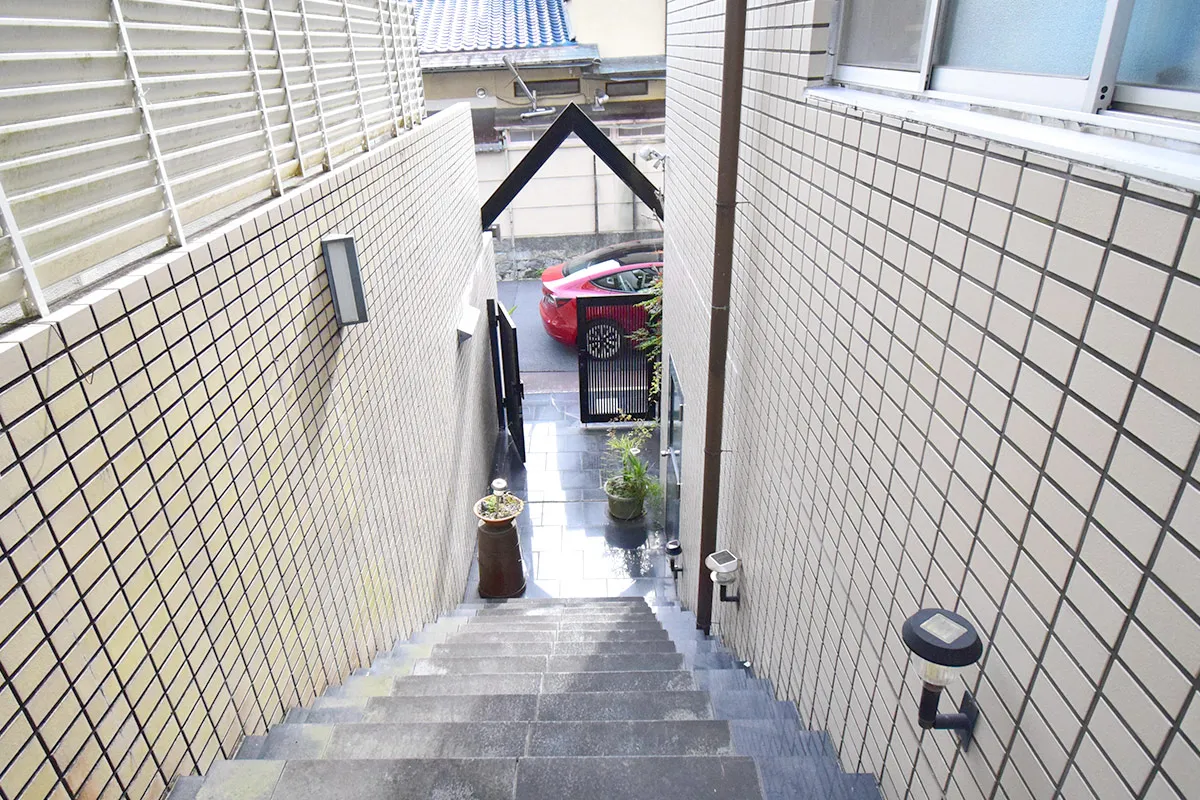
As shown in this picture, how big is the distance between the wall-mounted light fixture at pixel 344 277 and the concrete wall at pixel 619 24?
14137 mm

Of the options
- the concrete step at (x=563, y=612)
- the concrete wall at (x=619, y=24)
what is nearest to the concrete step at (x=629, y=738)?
the concrete step at (x=563, y=612)

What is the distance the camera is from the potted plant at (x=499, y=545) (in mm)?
6496

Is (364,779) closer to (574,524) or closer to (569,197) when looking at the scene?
(574,524)

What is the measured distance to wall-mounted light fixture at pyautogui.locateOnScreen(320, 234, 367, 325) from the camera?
3314 millimetres

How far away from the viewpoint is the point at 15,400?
1533mm

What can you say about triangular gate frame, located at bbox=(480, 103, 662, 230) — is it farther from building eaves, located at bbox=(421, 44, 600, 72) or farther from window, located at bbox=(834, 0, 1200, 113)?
window, located at bbox=(834, 0, 1200, 113)

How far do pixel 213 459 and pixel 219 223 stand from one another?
846mm

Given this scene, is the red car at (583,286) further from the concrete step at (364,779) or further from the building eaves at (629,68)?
the concrete step at (364,779)

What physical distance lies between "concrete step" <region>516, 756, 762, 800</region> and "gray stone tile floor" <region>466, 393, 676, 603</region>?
14.7ft

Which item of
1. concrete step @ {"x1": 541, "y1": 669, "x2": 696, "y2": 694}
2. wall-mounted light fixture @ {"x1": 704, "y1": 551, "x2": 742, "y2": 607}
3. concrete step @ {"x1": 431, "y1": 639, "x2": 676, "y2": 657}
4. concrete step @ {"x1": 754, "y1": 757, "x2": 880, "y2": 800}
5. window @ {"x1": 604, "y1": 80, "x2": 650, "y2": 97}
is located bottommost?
concrete step @ {"x1": 431, "y1": 639, "x2": 676, "y2": 657}

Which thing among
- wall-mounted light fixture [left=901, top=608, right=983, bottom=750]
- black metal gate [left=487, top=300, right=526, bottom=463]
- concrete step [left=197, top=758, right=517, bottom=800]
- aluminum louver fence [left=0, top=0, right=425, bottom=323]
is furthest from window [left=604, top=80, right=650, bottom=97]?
wall-mounted light fixture [left=901, top=608, right=983, bottom=750]

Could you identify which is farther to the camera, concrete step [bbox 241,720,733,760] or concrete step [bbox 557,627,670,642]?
concrete step [bbox 557,627,670,642]

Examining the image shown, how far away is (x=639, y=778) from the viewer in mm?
2402

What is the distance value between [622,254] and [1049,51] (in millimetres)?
11049
